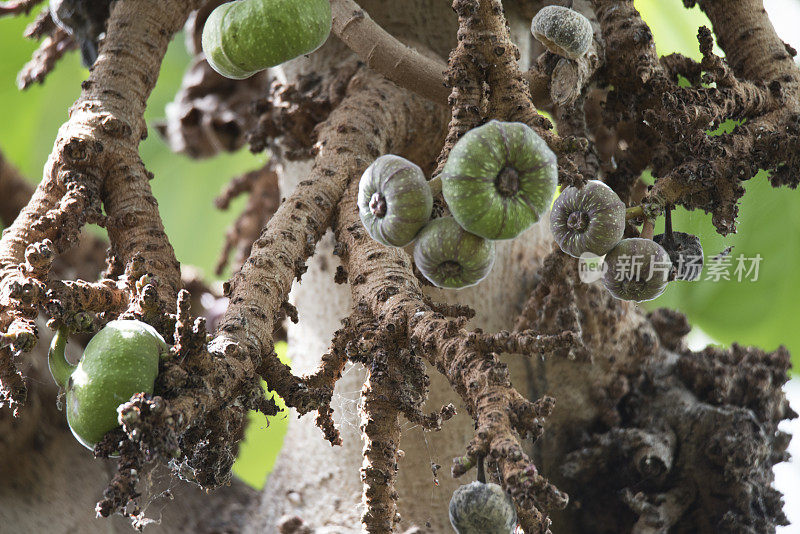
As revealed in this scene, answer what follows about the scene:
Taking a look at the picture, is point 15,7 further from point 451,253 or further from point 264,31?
point 451,253

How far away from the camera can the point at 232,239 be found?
3.21 meters

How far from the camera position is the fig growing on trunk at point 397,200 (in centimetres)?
122

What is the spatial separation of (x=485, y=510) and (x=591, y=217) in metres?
0.58

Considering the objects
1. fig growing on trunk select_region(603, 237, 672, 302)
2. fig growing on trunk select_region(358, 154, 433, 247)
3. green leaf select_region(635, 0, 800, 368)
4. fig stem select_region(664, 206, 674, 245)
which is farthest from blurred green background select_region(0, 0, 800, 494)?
fig growing on trunk select_region(358, 154, 433, 247)

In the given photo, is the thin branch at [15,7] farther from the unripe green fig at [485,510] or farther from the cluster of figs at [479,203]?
the unripe green fig at [485,510]

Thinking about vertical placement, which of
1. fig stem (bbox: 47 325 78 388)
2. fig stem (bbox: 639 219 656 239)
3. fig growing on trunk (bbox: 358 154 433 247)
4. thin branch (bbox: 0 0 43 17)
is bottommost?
fig stem (bbox: 47 325 78 388)

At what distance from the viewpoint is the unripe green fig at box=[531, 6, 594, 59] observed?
A: 153 cm

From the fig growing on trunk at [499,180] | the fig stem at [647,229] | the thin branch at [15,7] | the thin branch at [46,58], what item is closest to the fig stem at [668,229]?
the fig stem at [647,229]

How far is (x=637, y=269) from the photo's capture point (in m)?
1.48

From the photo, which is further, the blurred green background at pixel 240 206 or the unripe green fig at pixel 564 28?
the blurred green background at pixel 240 206

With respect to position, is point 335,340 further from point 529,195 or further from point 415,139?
point 415,139

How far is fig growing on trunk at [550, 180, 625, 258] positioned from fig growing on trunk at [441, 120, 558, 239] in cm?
22

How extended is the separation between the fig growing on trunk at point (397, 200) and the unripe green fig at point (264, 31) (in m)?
0.35

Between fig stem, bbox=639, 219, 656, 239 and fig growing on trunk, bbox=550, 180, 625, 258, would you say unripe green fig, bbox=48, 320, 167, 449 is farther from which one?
fig stem, bbox=639, 219, 656, 239
